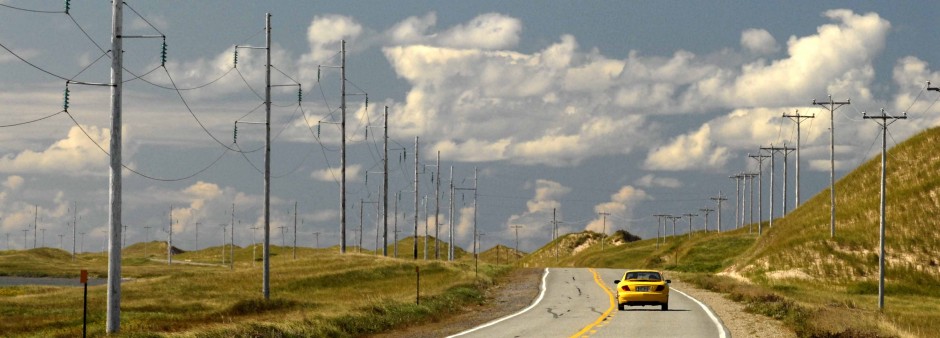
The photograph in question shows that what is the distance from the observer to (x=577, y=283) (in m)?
66.0

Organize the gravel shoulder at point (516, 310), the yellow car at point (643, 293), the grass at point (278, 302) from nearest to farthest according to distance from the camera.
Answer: the grass at point (278, 302) → the gravel shoulder at point (516, 310) → the yellow car at point (643, 293)

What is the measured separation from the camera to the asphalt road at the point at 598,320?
30.8 meters

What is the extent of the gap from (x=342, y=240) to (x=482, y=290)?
19681mm

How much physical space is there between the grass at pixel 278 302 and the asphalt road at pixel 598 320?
3825 millimetres

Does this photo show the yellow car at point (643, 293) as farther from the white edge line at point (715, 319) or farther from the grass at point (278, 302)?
the grass at point (278, 302)

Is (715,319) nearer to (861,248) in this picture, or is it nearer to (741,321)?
(741,321)

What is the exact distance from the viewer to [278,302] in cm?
4366

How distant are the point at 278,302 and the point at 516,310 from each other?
9732mm

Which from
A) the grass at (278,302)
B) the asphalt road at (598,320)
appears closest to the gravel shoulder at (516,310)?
the asphalt road at (598,320)

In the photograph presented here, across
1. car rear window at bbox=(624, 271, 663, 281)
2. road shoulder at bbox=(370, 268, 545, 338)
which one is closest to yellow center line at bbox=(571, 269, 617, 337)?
car rear window at bbox=(624, 271, 663, 281)

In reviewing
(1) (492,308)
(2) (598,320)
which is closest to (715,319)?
(2) (598,320)

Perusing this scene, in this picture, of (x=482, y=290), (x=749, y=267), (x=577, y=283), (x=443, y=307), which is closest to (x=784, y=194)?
(x=749, y=267)

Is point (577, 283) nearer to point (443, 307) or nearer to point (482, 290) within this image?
point (482, 290)

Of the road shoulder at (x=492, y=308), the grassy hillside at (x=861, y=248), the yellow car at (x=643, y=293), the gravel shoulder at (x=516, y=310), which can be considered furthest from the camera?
the grassy hillside at (x=861, y=248)
